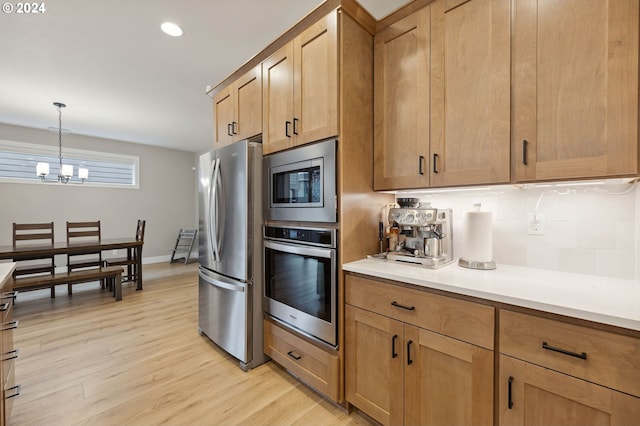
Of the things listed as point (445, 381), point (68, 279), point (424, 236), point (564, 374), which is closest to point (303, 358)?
point (445, 381)

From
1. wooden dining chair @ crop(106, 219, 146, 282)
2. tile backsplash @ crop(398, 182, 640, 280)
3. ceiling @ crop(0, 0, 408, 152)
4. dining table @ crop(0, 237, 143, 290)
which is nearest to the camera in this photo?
tile backsplash @ crop(398, 182, 640, 280)

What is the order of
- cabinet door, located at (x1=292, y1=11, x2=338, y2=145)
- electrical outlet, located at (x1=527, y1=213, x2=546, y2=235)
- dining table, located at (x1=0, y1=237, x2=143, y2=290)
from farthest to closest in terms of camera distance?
1. dining table, located at (x1=0, y1=237, x2=143, y2=290)
2. cabinet door, located at (x1=292, y1=11, x2=338, y2=145)
3. electrical outlet, located at (x1=527, y1=213, x2=546, y2=235)

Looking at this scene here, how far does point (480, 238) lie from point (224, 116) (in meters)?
2.35

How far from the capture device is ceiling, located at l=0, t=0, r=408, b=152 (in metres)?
1.98

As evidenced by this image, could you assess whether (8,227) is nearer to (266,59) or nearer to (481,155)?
(266,59)

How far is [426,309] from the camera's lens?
1.25 meters

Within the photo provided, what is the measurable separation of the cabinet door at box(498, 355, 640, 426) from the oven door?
85 cm

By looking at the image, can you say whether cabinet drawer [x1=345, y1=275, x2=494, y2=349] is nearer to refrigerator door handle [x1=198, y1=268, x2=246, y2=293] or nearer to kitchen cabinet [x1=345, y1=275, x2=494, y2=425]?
kitchen cabinet [x1=345, y1=275, x2=494, y2=425]

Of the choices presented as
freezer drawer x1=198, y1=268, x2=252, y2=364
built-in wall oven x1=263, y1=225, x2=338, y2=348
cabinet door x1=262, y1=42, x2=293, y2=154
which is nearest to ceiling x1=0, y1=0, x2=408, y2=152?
cabinet door x1=262, y1=42, x2=293, y2=154

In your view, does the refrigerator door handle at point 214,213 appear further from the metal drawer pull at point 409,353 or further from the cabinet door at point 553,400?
the cabinet door at point 553,400

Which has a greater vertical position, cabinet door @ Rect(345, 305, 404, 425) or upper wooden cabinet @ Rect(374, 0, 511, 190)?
upper wooden cabinet @ Rect(374, 0, 511, 190)

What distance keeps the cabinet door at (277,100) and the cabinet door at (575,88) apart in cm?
129

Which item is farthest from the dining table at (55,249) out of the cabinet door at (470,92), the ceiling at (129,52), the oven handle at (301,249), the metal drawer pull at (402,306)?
the cabinet door at (470,92)

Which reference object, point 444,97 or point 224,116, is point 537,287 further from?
point 224,116
